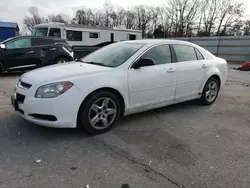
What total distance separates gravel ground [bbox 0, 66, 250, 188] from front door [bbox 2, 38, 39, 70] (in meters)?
4.58

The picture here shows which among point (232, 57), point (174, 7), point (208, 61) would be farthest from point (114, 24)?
point (208, 61)

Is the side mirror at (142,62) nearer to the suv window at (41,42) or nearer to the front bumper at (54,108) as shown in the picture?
the front bumper at (54,108)

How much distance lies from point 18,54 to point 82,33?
8.39 meters

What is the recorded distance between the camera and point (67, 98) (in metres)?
2.92

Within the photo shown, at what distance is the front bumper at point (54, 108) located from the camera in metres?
2.89

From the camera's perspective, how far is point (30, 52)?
811 cm

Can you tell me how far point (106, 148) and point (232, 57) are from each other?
17935 mm

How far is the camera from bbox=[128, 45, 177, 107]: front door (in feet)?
11.5

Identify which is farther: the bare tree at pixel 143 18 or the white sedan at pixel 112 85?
the bare tree at pixel 143 18

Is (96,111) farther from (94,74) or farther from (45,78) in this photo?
(45,78)

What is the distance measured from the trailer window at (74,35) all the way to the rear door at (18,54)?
22.6 ft

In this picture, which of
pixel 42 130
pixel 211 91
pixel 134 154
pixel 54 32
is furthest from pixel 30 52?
pixel 134 154

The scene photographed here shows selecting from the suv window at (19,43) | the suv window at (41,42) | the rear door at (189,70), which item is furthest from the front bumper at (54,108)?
the suv window at (41,42)

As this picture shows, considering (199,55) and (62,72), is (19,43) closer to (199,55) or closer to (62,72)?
Answer: (62,72)
